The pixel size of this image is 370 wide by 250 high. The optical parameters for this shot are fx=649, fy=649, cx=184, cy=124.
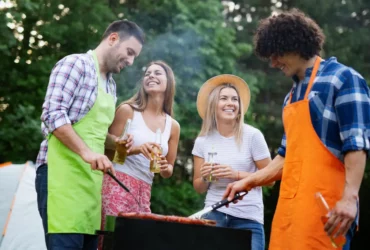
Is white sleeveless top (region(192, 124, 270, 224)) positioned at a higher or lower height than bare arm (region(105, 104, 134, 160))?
lower

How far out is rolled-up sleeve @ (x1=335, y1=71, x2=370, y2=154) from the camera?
2643mm

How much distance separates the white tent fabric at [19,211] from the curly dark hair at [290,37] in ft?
14.3

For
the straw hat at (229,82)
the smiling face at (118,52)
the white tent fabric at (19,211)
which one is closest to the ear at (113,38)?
the smiling face at (118,52)

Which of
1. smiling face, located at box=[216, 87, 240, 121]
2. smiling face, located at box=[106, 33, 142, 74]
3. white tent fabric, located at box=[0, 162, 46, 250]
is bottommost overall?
white tent fabric, located at box=[0, 162, 46, 250]

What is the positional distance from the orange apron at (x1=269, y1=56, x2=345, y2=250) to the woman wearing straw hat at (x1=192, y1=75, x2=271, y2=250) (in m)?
1.10

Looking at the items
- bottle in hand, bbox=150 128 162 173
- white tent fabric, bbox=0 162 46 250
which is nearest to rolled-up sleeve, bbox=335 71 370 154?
bottle in hand, bbox=150 128 162 173

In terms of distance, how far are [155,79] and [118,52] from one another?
642 mm

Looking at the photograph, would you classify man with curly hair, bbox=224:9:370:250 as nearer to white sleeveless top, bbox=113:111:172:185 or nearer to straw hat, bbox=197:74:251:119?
white sleeveless top, bbox=113:111:172:185

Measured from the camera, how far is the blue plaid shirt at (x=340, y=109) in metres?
2.66

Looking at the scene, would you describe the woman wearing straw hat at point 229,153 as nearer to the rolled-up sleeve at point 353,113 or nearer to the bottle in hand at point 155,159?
the bottle in hand at point 155,159

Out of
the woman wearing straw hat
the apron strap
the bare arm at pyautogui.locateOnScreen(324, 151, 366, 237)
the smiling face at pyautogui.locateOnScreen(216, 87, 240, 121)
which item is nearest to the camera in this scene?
the bare arm at pyautogui.locateOnScreen(324, 151, 366, 237)

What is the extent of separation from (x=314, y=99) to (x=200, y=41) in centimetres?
1011

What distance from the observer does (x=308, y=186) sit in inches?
109

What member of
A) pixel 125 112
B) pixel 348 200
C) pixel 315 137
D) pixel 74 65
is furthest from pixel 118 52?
pixel 348 200
